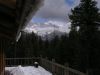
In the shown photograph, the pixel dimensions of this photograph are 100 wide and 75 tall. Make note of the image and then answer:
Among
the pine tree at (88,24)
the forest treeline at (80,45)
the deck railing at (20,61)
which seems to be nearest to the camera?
the deck railing at (20,61)

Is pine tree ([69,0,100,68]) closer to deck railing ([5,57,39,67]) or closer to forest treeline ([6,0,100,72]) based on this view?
forest treeline ([6,0,100,72])

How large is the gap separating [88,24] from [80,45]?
3.09 m

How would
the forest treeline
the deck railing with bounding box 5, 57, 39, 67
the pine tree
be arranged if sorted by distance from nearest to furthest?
1. the deck railing with bounding box 5, 57, 39, 67
2. the forest treeline
3. the pine tree

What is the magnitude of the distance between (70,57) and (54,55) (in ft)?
9.44

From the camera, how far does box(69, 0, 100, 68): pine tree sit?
108ft

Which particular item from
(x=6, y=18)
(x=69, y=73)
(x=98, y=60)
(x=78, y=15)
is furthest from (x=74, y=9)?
(x=6, y=18)

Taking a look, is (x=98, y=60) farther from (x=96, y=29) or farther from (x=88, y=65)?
(x=96, y=29)

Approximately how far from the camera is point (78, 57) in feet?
113

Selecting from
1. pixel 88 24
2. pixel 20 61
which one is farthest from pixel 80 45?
pixel 20 61

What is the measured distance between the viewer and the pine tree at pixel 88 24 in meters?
32.8

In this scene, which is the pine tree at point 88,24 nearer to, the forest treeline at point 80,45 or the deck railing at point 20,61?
the forest treeline at point 80,45

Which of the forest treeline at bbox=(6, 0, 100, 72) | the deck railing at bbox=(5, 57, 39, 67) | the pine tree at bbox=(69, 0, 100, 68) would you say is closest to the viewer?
the deck railing at bbox=(5, 57, 39, 67)

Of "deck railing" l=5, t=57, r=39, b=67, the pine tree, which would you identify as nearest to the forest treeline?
the pine tree

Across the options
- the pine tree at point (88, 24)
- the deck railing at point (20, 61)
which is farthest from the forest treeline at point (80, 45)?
the deck railing at point (20, 61)
